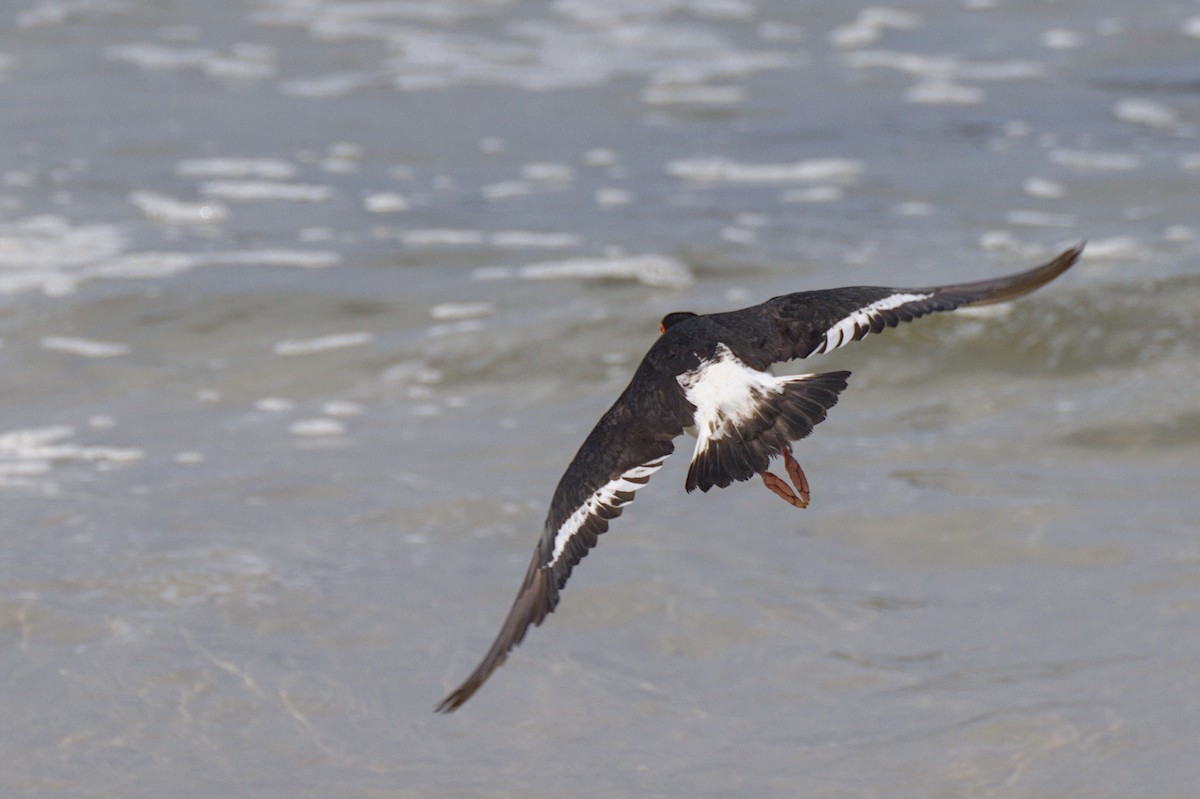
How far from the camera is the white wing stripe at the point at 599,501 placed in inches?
159

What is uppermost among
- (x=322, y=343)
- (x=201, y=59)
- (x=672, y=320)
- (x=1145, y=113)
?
(x=201, y=59)

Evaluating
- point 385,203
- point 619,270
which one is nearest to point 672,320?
point 619,270

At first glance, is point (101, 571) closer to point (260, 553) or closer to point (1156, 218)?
point (260, 553)

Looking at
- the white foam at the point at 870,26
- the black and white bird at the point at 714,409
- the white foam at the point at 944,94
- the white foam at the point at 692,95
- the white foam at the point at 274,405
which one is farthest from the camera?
the white foam at the point at 870,26

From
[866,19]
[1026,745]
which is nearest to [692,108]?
[866,19]

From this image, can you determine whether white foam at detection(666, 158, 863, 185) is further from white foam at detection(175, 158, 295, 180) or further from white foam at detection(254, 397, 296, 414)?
white foam at detection(254, 397, 296, 414)

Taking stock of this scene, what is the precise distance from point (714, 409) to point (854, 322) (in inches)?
30.0

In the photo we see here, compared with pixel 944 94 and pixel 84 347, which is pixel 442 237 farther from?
pixel 944 94

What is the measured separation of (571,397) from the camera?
8.12 metres

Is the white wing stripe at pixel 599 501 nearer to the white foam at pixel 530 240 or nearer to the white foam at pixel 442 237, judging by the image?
the white foam at pixel 530 240

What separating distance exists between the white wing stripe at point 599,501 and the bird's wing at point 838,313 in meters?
0.60

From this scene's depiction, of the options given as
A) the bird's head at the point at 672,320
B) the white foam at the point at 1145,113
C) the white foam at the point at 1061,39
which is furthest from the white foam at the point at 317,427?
the white foam at the point at 1061,39

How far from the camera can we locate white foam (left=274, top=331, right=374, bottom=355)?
28.5 ft

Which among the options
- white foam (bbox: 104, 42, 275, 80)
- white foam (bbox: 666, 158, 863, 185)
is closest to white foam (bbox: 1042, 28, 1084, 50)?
white foam (bbox: 666, 158, 863, 185)
